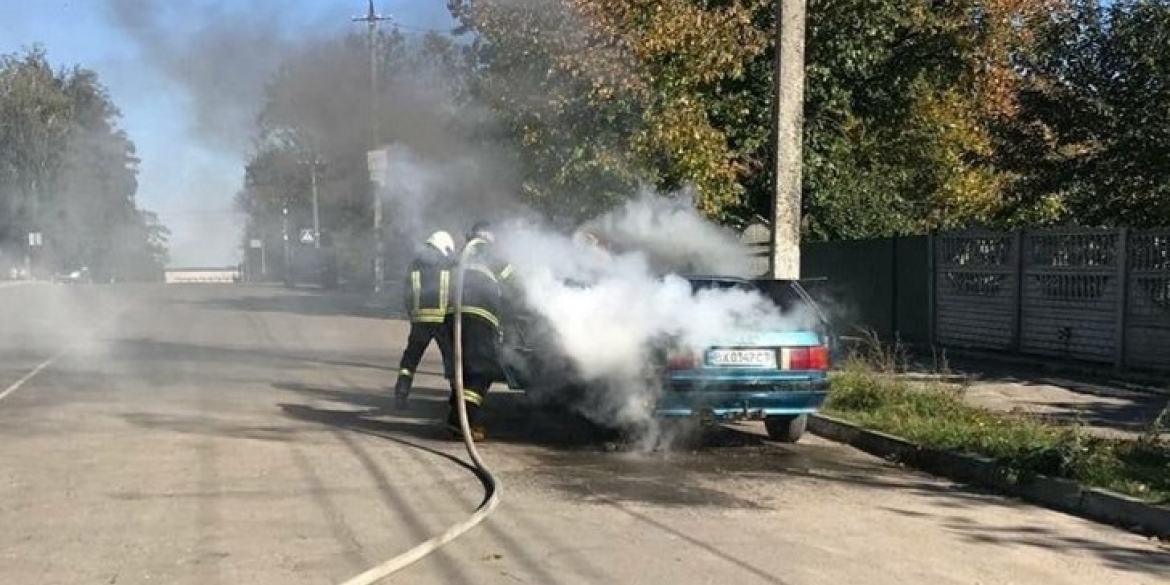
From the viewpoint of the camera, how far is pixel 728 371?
898 centimetres

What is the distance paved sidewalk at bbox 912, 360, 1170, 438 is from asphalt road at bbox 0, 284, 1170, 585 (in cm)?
223

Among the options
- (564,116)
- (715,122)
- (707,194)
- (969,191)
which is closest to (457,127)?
(564,116)

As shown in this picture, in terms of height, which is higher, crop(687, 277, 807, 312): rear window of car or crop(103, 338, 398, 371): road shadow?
crop(687, 277, 807, 312): rear window of car

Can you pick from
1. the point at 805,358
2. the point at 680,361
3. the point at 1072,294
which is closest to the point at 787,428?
the point at 805,358

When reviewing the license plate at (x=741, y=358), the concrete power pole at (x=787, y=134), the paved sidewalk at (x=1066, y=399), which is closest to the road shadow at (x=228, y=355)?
the concrete power pole at (x=787, y=134)

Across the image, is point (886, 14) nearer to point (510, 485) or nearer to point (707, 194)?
point (707, 194)

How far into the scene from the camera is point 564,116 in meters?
17.1

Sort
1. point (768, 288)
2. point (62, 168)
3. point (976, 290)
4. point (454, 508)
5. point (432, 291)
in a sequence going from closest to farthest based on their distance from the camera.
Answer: point (454, 508) → point (768, 288) → point (432, 291) → point (62, 168) → point (976, 290)

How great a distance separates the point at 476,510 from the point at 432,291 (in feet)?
12.4

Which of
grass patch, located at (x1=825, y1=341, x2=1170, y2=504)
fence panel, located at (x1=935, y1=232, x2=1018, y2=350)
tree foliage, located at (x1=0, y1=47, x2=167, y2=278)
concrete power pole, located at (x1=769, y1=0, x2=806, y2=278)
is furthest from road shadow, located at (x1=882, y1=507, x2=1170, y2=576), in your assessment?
tree foliage, located at (x1=0, y1=47, x2=167, y2=278)

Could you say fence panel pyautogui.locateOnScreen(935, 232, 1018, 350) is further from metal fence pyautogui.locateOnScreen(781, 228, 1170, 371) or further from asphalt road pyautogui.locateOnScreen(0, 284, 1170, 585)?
asphalt road pyautogui.locateOnScreen(0, 284, 1170, 585)

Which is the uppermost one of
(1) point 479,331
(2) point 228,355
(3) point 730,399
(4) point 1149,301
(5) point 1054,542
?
(4) point 1149,301

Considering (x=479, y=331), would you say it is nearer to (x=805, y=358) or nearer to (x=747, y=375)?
(x=747, y=375)

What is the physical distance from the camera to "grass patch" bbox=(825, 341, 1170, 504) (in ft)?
25.3
